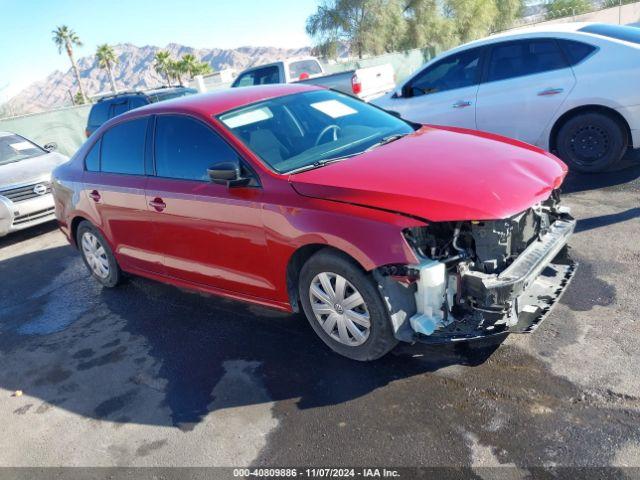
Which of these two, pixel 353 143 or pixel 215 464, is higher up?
pixel 353 143

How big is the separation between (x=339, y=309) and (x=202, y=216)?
132 cm

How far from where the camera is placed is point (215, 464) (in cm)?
294

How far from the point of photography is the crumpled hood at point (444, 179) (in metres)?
3.02

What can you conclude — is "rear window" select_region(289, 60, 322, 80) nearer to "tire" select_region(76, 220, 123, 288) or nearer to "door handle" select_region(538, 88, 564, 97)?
"door handle" select_region(538, 88, 564, 97)

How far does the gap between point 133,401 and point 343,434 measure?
154 centimetres

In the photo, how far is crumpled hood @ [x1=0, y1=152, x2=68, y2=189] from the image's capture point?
843 cm

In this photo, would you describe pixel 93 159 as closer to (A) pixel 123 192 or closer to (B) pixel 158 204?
(A) pixel 123 192

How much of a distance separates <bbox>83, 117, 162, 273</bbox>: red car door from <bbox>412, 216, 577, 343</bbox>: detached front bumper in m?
2.70

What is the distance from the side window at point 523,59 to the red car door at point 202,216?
14.0 feet

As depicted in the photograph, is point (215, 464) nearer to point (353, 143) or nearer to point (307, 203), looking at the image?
point (307, 203)

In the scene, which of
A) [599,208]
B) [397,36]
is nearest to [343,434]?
[599,208]

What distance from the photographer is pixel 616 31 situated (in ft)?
20.7

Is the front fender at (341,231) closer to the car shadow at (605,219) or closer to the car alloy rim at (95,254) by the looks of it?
the car alloy rim at (95,254)

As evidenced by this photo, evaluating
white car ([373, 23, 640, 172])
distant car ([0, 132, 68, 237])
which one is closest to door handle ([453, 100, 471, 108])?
white car ([373, 23, 640, 172])
